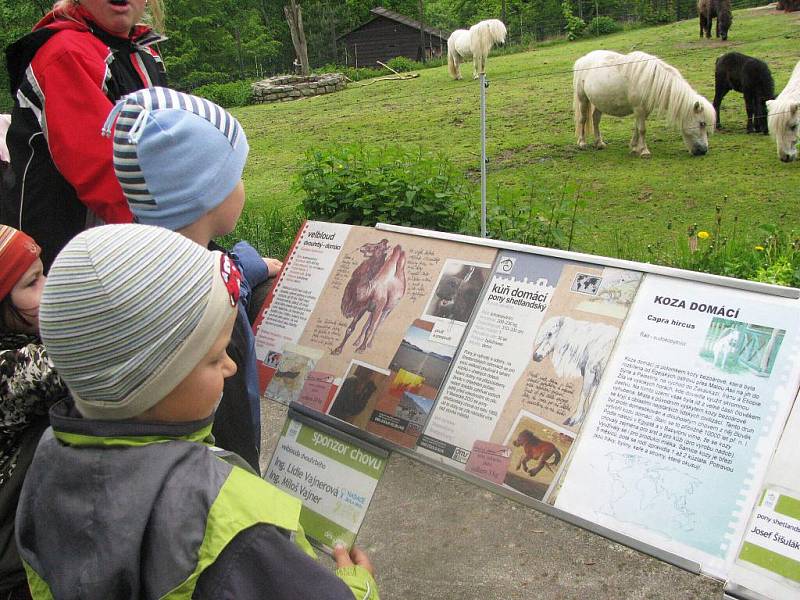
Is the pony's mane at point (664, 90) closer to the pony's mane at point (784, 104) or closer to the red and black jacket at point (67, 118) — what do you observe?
the pony's mane at point (784, 104)

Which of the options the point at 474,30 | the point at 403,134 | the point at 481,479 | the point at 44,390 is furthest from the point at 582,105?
the point at 44,390

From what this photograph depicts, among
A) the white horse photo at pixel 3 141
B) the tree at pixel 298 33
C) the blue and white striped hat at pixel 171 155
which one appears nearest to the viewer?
the blue and white striped hat at pixel 171 155

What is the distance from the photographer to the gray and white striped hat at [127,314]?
1.16 metres

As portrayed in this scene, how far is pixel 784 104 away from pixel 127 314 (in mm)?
4230

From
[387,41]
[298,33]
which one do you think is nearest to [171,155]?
[387,41]

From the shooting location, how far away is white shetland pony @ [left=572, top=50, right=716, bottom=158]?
4.68 m

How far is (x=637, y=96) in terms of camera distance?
540 centimetres

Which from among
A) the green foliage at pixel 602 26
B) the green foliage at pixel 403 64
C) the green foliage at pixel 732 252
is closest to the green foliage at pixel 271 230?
the green foliage at pixel 403 64

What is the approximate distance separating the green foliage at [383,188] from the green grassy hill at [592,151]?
1.52 feet

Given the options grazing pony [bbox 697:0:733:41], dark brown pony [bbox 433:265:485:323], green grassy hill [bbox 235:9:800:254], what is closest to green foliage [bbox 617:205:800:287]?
green grassy hill [bbox 235:9:800:254]

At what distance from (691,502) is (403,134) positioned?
4.95 metres

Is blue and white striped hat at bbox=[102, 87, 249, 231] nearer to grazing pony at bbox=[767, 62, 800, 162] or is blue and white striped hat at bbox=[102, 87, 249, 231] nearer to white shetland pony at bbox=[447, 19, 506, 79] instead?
white shetland pony at bbox=[447, 19, 506, 79]

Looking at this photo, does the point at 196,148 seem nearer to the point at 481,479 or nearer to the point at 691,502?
the point at 481,479

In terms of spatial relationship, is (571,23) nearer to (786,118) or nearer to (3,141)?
(786,118)
